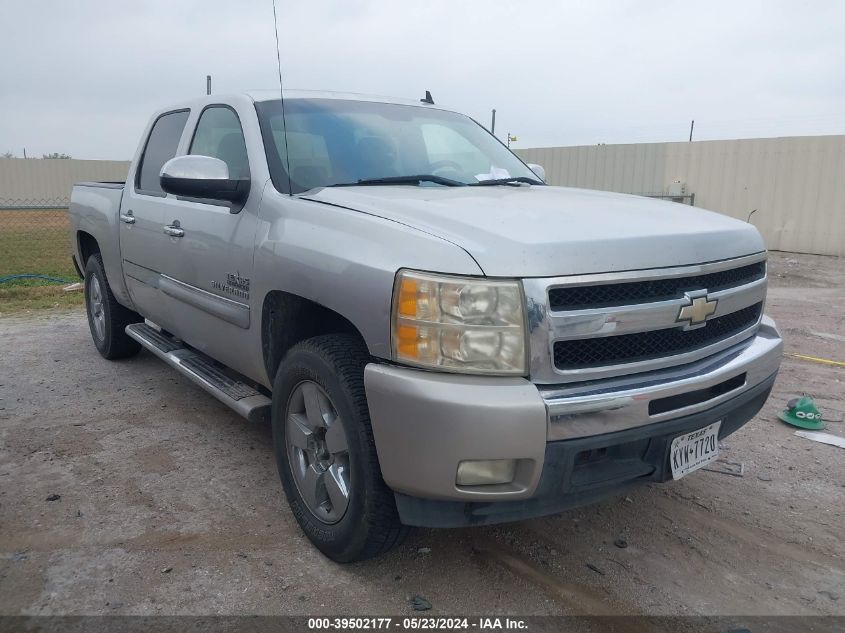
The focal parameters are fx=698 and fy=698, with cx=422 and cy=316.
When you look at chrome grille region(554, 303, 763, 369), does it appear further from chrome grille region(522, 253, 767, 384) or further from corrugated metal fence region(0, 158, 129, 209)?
corrugated metal fence region(0, 158, 129, 209)

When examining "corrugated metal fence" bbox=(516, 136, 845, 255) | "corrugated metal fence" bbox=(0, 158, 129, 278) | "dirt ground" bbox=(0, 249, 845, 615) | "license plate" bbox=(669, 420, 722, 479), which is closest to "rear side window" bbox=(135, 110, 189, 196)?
"dirt ground" bbox=(0, 249, 845, 615)

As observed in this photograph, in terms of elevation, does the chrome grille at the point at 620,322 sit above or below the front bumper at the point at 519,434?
above

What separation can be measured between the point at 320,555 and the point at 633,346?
4.89ft

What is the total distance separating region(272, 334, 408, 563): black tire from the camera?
2.40 m

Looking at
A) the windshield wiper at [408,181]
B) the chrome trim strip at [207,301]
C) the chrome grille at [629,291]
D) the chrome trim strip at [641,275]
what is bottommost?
the chrome trim strip at [207,301]

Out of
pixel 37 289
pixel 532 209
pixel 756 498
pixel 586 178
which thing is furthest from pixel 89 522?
pixel 586 178

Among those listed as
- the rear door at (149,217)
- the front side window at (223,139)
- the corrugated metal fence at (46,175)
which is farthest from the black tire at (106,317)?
the corrugated metal fence at (46,175)

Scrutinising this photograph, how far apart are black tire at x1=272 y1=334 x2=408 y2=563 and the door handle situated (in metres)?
1.35

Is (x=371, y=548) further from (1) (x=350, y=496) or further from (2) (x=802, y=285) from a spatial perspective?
(2) (x=802, y=285)

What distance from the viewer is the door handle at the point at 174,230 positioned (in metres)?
3.74

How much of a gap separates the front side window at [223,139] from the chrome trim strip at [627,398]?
1.98 m

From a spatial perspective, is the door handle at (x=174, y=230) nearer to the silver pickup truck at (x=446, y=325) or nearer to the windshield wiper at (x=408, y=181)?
the silver pickup truck at (x=446, y=325)

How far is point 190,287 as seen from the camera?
3707mm

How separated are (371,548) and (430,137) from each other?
2262 millimetres
